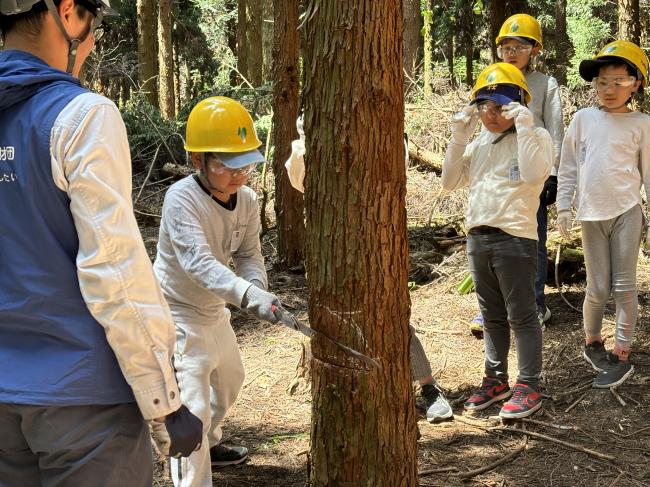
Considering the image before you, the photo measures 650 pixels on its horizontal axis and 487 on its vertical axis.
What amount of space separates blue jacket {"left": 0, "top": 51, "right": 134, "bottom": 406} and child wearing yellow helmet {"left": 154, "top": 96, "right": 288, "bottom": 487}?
126 cm

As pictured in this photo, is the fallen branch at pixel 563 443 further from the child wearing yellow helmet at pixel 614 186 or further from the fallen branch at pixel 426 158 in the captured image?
the fallen branch at pixel 426 158

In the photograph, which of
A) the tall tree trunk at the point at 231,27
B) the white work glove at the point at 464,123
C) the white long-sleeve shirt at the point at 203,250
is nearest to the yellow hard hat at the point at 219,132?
the white long-sleeve shirt at the point at 203,250

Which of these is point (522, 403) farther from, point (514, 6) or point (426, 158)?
point (426, 158)

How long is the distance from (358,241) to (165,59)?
1411 cm

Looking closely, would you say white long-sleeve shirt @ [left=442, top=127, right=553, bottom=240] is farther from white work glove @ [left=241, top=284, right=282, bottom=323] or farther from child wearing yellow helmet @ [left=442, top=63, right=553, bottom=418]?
white work glove @ [left=241, top=284, right=282, bottom=323]

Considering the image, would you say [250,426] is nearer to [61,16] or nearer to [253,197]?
[253,197]

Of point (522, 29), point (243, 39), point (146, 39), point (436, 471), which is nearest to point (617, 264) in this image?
point (522, 29)

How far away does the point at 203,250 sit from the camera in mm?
3270

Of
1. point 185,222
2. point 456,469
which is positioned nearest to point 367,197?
point 185,222

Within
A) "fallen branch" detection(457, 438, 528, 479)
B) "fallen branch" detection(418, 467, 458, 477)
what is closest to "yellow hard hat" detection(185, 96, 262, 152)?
"fallen branch" detection(418, 467, 458, 477)

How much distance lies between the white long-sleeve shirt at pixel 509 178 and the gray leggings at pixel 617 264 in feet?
2.15

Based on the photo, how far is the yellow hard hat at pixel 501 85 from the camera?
4180 millimetres

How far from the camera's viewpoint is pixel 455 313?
6031 mm

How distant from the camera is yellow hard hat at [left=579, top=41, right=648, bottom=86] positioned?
4.47m
